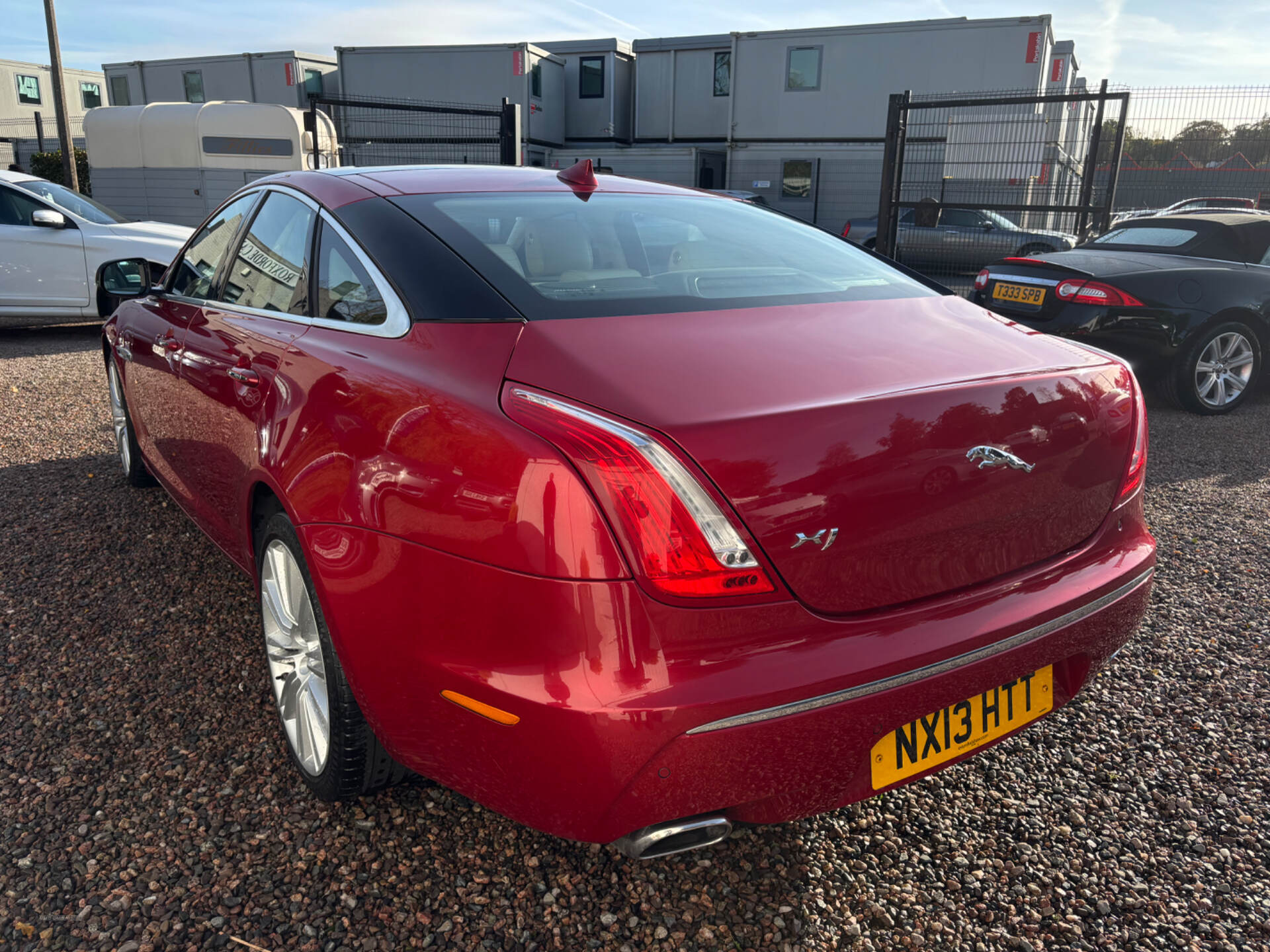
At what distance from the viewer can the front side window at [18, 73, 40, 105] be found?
28.9 m

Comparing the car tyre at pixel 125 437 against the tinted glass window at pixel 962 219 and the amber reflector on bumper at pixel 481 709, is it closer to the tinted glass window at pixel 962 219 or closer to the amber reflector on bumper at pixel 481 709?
the amber reflector on bumper at pixel 481 709

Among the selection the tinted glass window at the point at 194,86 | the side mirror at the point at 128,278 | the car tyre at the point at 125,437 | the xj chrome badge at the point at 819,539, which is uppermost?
the tinted glass window at the point at 194,86

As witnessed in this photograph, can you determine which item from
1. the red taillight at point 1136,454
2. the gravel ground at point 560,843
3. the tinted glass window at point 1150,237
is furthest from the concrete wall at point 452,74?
the red taillight at point 1136,454

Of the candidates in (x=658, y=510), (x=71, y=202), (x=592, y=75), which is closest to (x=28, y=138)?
(x=592, y=75)

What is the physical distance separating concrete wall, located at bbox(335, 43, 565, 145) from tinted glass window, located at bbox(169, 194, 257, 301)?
55.4 feet

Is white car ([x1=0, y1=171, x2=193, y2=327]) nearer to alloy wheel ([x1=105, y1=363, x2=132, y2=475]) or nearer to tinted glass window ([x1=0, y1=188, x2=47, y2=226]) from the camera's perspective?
tinted glass window ([x1=0, y1=188, x2=47, y2=226])

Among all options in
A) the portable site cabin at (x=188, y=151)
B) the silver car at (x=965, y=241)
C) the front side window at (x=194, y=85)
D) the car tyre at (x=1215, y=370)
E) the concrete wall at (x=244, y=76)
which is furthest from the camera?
the front side window at (x=194, y=85)

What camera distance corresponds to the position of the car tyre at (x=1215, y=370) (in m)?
6.33

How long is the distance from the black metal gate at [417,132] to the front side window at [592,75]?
224 cm

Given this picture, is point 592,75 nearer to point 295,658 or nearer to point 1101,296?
point 1101,296

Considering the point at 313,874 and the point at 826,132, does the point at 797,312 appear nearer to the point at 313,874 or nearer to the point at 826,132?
the point at 313,874

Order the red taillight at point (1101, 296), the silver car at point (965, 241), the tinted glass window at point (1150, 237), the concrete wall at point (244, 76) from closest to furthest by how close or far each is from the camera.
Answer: the red taillight at point (1101, 296) < the tinted glass window at point (1150, 237) < the silver car at point (965, 241) < the concrete wall at point (244, 76)

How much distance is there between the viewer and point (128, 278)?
Answer: 360 cm

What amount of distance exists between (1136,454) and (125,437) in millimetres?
4072
